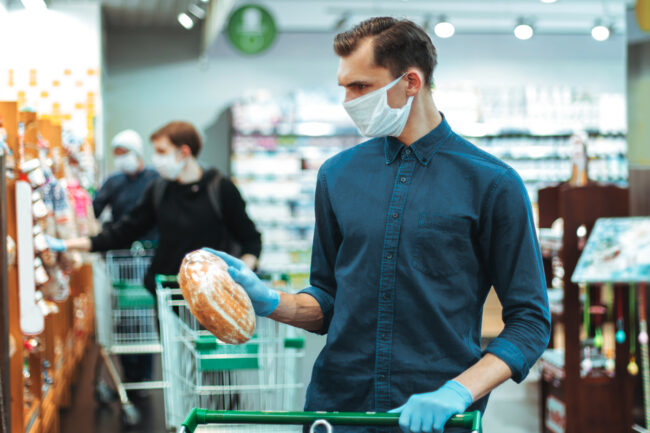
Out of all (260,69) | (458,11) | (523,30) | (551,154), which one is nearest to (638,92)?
(523,30)

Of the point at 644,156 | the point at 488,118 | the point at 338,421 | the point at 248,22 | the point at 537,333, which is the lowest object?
the point at 338,421

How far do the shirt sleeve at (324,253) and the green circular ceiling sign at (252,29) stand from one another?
7299mm

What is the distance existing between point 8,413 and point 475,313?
168cm

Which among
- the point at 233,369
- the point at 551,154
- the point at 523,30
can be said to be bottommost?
the point at 233,369

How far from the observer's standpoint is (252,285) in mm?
1583

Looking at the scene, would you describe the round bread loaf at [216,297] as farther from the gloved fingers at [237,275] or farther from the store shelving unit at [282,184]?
the store shelving unit at [282,184]

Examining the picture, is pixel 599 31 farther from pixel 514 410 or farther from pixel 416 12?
pixel 514 410

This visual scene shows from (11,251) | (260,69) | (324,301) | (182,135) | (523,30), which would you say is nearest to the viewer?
(324,301)

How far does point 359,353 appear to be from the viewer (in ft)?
5.52

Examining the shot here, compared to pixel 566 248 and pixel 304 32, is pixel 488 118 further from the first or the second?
pixel 566 248

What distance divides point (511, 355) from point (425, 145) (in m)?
0.49

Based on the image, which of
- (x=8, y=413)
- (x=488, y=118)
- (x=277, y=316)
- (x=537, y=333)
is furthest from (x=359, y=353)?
(x=488, y=118)

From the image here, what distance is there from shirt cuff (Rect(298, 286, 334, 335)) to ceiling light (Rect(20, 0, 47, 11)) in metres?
7.62

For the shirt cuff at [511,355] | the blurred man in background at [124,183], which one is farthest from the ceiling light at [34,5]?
the shirt cuff at [511,355]
